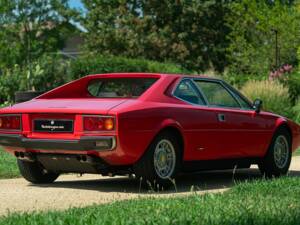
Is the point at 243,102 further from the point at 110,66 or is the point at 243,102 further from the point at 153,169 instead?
the point at 110,66

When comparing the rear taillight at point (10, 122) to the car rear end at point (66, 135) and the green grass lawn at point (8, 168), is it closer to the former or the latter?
the car rear end at point (66, 135)

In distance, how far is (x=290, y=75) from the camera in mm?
27500

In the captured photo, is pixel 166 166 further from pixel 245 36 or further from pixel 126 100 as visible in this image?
pixel 245 36

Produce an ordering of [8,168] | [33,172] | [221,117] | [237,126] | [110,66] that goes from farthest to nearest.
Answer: [110,66]
[8,168]
[237,126]
[221,117]
[33,172]

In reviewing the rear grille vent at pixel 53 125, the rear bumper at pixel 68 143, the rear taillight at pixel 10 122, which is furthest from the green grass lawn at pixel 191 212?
the rear taillight at pixel 10 122

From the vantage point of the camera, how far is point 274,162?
11.1m

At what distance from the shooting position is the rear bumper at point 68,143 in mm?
8703

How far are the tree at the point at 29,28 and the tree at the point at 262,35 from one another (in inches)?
529

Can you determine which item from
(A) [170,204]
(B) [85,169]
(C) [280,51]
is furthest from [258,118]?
(C) [280,51]

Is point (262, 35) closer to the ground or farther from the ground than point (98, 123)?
closer to the ground

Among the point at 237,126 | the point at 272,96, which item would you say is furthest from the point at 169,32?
the point at 237,126

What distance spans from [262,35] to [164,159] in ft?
100

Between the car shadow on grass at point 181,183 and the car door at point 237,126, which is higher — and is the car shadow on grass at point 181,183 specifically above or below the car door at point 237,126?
below

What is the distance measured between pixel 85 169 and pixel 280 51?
2793 centimetres
